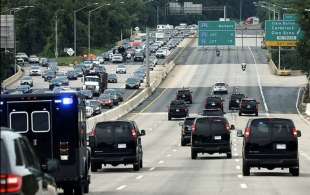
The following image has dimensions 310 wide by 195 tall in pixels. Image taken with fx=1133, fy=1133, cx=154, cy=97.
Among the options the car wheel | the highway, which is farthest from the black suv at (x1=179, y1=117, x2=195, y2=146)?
the car wheel

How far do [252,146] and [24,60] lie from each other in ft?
469

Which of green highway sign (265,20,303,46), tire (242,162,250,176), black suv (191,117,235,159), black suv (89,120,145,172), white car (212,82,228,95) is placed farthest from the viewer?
green highway sign (265,20,303,46)

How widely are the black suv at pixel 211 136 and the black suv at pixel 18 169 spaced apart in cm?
3032

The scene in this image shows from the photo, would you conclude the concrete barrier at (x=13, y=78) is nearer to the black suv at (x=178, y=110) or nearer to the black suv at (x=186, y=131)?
the black suv at (x=178, y=110)

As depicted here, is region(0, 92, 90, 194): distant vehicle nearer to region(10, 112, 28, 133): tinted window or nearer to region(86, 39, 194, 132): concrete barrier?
region(10, 112, 28, 133): tinted window

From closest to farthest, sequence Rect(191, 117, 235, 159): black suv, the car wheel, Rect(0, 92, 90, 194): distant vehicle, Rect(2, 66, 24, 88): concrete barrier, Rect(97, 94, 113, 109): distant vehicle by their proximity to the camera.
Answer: Rect(0, 92, 90, 194): distant vehicle → the car wheel → Rect(191, 117, 235, 159): black suv → Rect(97, 94, 113, 109): distant vehicle → Rect(2, 66, 24, 88): concrete barrier

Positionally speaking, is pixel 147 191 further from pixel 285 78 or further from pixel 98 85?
pixel 285 78

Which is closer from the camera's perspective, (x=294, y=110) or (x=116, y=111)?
(x=116, y=111)

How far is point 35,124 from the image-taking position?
2473cm

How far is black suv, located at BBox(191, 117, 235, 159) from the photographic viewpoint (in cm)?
4397

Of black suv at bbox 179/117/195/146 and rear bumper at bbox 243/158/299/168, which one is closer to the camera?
rear bumper at bbox 243/158/299/168

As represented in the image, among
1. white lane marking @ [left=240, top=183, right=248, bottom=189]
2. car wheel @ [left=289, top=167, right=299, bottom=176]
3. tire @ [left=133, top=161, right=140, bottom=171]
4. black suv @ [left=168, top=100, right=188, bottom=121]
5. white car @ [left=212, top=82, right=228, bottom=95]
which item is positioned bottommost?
white car @ [left=212, top=82, right=228, bottom=95]

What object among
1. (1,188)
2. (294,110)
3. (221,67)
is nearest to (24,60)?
(221,67)

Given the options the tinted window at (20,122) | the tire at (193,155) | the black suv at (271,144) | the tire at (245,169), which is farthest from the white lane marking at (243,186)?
the tire at (193,155)
